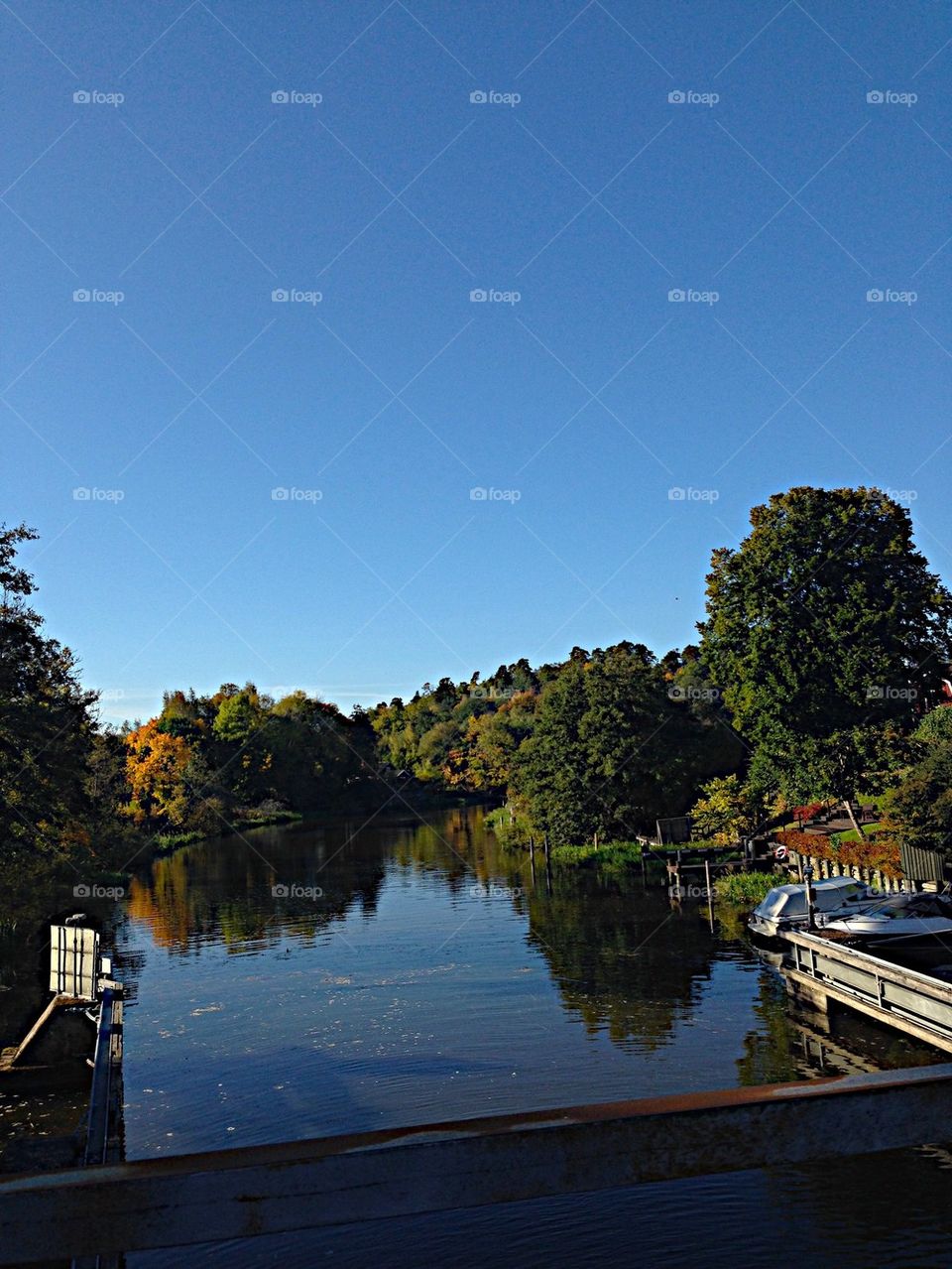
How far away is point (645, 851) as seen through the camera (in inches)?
2221

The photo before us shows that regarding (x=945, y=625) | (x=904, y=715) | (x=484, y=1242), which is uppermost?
(x=945, y=625)

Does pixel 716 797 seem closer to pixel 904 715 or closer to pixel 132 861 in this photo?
pixel 904 715

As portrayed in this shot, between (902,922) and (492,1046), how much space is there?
41.3 feet

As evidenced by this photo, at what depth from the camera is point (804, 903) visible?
32.2 meters

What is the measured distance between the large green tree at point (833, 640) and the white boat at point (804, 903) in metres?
14.3

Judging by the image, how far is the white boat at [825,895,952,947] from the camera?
27734mm

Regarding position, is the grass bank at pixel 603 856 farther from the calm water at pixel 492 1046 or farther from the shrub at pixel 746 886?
the shrub at pixel 746 886

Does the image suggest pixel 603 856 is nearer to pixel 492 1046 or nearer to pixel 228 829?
pixel 492 1046

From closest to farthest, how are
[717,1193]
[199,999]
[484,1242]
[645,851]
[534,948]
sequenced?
[484,1242] < [717,1193] < [199,999] < [534,948] < [645,851]

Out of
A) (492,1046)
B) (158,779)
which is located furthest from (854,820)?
(158,779)

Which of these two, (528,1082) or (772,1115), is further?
(528,1082)

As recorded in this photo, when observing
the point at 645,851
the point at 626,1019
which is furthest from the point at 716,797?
the point at 626,1019

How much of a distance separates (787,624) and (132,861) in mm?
49647

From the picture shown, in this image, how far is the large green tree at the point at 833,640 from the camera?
4588 cm
